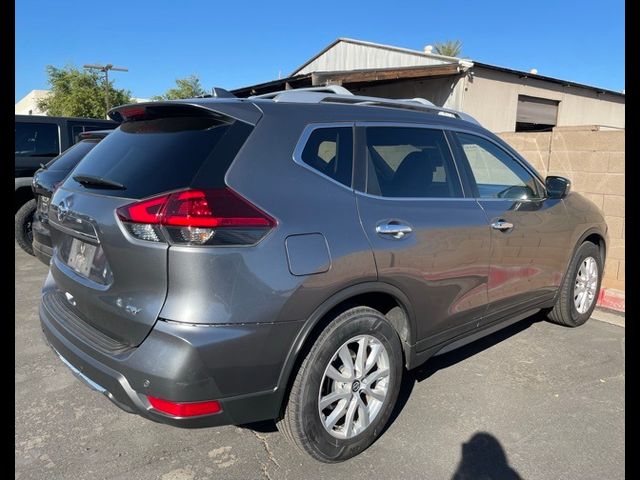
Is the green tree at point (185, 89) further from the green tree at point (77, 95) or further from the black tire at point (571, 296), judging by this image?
the black tire at point (571, 296)

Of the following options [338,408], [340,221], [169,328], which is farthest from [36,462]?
[340,221]

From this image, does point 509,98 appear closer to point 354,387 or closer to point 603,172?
point 603,172

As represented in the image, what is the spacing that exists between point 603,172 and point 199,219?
17.8 ft

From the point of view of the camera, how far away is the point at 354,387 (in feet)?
8.57

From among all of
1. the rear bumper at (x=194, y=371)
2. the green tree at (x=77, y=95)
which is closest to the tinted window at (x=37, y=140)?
the rear bumper at (x=194, y=371)

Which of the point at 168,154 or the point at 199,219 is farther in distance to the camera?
the point at 168,154

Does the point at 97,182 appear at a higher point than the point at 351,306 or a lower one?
higher

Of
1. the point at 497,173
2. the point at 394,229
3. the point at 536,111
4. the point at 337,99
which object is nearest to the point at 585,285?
the point at 497,173

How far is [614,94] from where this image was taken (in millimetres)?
18578

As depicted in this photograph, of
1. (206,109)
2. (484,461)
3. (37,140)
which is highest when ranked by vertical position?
(37,140)

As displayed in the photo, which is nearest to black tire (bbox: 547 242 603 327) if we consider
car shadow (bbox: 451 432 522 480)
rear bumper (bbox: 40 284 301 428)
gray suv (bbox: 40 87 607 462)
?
gray suv (bbox: 40 87 607 462)

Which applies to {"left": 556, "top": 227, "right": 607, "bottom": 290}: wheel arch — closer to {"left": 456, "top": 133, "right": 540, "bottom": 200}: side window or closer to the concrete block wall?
{"left": 456, "top": 133, "right": 540, "bottom": 200}: side window

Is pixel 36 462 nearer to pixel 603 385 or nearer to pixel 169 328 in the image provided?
pixel 169 328

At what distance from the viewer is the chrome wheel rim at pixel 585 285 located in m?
4.57
